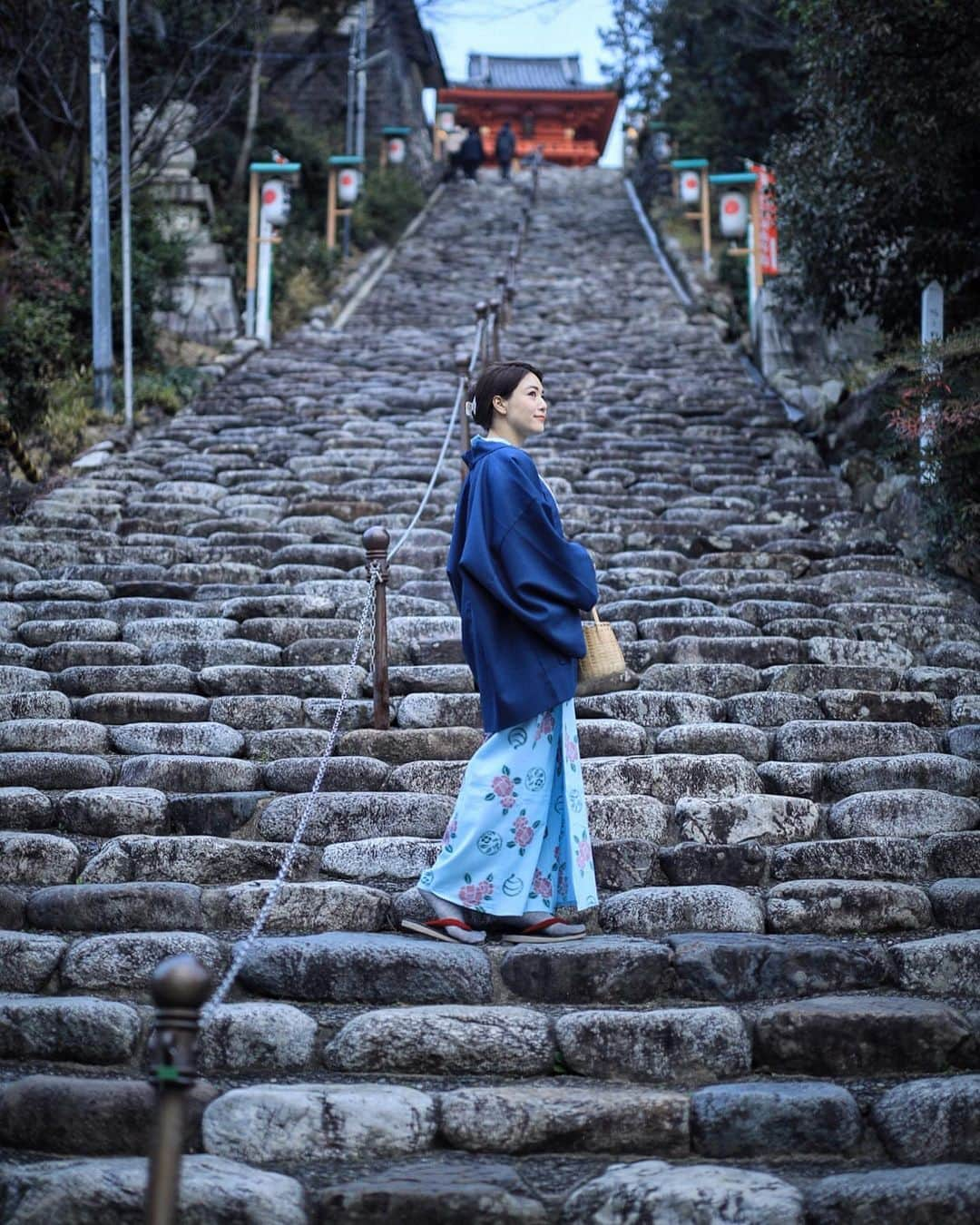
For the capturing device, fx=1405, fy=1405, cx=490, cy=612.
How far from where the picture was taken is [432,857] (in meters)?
4.51

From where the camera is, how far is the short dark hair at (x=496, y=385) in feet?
14.2

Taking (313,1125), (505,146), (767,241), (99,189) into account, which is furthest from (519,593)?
(505,146)

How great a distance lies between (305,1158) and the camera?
3066 millimetres

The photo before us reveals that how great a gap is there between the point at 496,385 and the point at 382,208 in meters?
20.2

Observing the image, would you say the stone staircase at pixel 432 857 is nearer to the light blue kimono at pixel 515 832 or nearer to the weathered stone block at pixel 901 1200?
the weathered stone block at pixel 901 1200

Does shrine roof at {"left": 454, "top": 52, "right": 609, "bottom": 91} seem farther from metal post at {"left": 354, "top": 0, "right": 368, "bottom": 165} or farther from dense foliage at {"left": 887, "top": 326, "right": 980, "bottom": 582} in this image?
dense foliage at {"left": 887, "top": 326, "right": 980, "bottom": 582}

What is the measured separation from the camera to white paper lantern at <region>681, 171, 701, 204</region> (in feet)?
67.1

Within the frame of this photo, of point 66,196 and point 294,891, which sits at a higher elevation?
point 66,196

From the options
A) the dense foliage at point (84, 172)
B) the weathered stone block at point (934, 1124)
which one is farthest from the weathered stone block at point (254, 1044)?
the dense foliage at point (84, 172)

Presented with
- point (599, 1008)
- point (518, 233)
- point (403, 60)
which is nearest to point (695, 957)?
point (599, 1008)

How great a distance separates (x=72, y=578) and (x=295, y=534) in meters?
1.44

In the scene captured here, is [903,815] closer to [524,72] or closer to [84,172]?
[84,172]

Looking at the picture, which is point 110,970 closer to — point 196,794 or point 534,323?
point 196,794

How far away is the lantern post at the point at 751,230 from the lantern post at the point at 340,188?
6.18m
